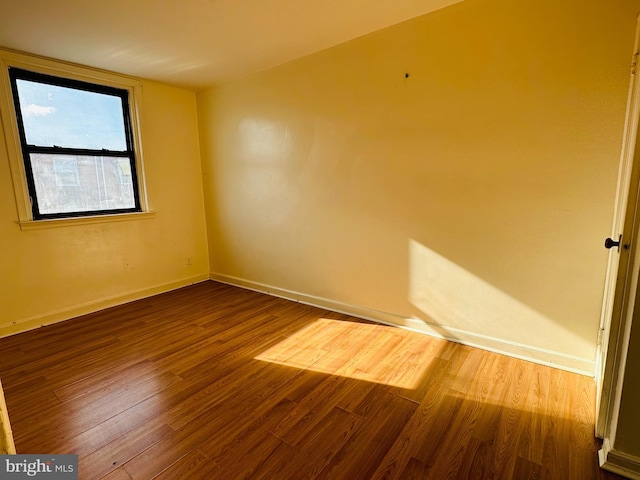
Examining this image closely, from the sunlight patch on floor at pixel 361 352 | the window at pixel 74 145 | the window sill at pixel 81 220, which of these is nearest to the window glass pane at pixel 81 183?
the window at pixel 74 145

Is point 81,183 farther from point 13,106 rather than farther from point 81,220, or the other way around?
point 13,106

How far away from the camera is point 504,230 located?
2.31 meters

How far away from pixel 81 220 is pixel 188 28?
2.17 m

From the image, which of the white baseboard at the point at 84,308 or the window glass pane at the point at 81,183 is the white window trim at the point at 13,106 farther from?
the white baseboard at the point at 84,308

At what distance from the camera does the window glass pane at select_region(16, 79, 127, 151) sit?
2.96 metres

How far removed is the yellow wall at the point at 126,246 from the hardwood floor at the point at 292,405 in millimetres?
419

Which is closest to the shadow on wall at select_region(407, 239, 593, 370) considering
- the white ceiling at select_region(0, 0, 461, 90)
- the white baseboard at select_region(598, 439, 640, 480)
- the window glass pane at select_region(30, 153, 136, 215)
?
the white baseboard at select_region(598, 439, 640, 480)

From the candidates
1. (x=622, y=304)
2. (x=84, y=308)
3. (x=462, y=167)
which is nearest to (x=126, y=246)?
(x=84, y=308)

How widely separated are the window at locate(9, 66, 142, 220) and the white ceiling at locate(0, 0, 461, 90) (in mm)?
312

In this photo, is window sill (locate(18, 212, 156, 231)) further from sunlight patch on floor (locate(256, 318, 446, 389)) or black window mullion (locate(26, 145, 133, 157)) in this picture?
sunlight patch on floor (locate(256, 318, 446, 389))

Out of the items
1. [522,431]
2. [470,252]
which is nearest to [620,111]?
[470,252]

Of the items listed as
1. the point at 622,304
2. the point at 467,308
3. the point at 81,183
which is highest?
the point at 81,183

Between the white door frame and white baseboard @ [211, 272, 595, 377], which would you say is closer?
the white door frame

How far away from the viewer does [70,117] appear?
10.5ft
